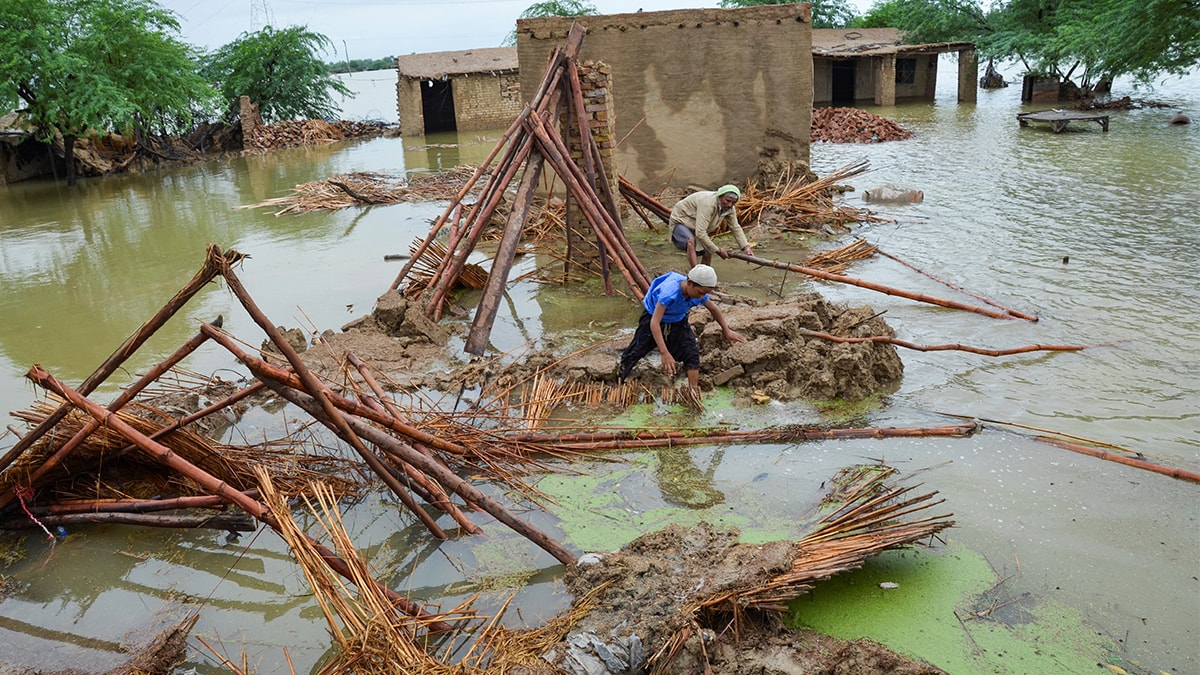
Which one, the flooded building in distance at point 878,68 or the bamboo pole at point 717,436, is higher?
the flooded building in distance at point 878,68

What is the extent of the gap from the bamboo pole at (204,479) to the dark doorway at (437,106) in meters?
26.3

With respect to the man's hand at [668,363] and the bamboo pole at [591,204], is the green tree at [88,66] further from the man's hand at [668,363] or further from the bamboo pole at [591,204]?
the man's hand at [668,363]

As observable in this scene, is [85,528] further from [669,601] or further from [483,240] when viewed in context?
[483,240]

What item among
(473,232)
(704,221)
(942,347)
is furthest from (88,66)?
(942,347)

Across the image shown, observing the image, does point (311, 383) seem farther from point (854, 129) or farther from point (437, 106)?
point (437, 106)

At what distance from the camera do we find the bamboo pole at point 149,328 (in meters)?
3.27

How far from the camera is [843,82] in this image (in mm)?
30156

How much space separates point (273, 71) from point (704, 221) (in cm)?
2478

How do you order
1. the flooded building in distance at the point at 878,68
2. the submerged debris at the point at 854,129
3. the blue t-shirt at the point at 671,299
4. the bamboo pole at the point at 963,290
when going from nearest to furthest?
1. the blue t-shirt at the point at 671,299
2. the bamboo pole at the point at 963,290
3. the submerged debris at the point at 854,129
4. the flooded building in distance at the point at 878,68

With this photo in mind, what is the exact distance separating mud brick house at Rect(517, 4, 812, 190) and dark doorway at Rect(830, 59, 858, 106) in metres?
19.8

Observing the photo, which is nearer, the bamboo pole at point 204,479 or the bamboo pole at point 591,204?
the bamboo pole at point 204,479

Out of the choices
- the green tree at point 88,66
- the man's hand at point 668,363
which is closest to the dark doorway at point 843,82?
the green tree at point 88,66

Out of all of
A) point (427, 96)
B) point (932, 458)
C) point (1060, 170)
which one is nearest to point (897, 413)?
point (932, 458)

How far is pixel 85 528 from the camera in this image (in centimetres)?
468
